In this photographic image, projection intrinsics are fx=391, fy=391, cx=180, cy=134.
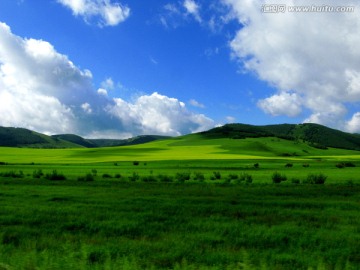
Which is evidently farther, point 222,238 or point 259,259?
point 222,238

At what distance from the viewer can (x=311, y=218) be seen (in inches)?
761

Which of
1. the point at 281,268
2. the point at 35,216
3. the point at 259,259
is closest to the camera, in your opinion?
the point at 281,268

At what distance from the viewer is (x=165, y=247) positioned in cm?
1364

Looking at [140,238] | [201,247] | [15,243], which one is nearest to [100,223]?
[140,238]

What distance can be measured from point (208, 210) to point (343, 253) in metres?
9.17

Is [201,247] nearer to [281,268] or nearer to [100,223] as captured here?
[281,268]

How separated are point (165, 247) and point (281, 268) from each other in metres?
4.10

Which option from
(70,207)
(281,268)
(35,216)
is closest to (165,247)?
(281,268)

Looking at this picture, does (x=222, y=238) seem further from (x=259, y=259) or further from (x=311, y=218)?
(x=311, y=218)

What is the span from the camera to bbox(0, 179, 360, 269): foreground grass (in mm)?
12047

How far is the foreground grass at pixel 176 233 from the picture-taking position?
1205 cm

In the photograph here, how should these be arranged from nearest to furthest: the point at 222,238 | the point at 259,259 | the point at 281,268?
the point at 281,268 → the point at 259,259 → the point at 222,238

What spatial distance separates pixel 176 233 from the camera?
1584 centimetres

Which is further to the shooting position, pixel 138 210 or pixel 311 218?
pixel 138 210
